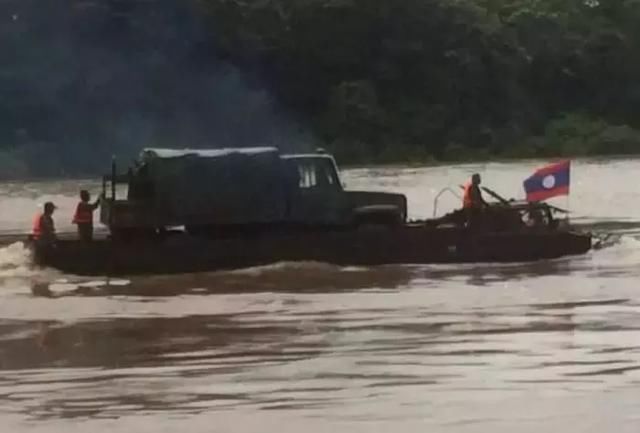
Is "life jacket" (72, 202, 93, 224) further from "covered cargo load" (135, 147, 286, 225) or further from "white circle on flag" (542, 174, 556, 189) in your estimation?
"white circle on flag" (542, 174, 556, 189)

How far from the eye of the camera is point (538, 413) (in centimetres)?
1570

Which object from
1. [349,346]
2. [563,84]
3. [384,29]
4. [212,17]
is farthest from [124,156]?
[349,346]

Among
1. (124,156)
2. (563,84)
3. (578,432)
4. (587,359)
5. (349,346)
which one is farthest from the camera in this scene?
(563,84)

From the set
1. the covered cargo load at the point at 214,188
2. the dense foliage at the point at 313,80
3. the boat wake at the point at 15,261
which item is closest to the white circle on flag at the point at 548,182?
the covered cargo load at the point at 214,188

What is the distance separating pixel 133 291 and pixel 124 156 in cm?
5516

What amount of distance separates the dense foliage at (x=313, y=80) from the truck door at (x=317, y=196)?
176 ft

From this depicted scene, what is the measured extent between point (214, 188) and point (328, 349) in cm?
1081

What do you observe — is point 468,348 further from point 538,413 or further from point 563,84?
point 563,84

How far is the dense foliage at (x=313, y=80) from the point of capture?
8488 centimetres

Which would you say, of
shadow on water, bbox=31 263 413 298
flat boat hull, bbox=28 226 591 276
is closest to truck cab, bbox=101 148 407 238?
flat boat hull, bbox=28 226 591 276

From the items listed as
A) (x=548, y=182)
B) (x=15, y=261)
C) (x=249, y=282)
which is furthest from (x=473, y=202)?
(x=15, y=261)

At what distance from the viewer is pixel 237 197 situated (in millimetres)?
30641

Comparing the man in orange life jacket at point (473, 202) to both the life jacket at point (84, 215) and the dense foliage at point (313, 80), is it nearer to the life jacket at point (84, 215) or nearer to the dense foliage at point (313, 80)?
the life jacket at point (84, 215)

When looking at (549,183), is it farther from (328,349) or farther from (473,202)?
(328,349)
